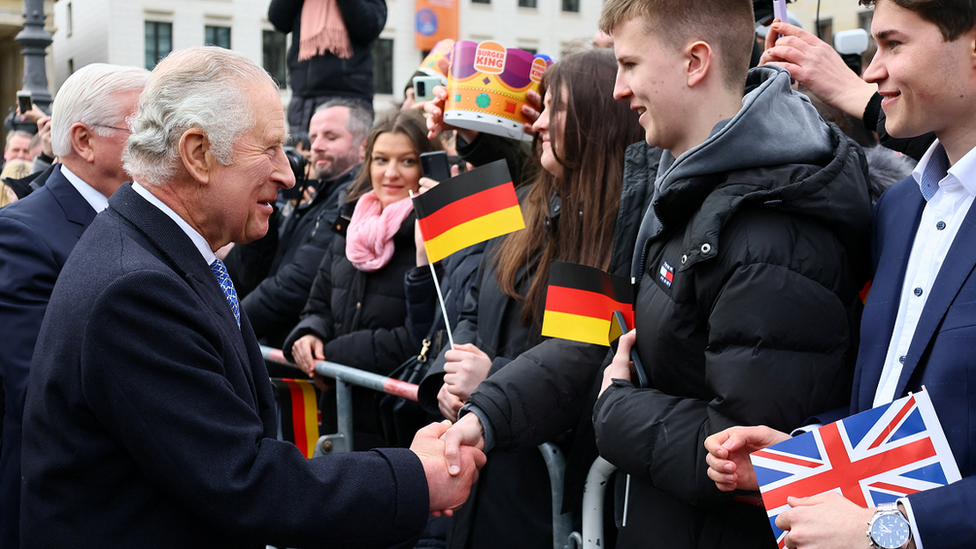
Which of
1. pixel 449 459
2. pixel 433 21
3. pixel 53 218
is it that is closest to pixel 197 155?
pixel 449 459

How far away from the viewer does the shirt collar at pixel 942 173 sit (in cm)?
191

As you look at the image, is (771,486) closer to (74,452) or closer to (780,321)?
(780,321)

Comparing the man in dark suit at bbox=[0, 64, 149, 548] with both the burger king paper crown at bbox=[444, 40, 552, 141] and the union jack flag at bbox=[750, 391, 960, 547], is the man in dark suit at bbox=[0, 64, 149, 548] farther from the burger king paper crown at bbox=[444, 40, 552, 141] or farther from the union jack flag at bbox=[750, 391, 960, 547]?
the union jack flag at bbox=[750, 391, 960, 547]

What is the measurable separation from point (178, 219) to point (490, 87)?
1.85m

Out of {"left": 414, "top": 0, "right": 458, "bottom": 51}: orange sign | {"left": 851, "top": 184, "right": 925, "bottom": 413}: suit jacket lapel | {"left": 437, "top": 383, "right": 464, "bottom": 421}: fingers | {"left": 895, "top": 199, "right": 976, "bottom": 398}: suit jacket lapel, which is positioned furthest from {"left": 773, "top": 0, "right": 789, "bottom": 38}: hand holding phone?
{"left": 414, "top": 0, "right": 458, "bottom": 51}: orange sign

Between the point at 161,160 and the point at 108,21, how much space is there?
34189mm

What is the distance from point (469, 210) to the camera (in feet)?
10.7

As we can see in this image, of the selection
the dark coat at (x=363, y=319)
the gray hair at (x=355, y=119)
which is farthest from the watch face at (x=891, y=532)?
the gray hair at (x=355, y=119)

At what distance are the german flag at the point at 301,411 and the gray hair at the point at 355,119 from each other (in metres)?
1.88

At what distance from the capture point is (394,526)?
6.97 ft

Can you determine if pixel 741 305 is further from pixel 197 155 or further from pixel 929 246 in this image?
pixel 197 155

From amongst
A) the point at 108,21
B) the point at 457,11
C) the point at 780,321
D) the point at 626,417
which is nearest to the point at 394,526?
the point at 626,417

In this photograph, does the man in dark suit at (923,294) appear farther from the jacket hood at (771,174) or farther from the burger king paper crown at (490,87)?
the burger king paper crown at (490,87)

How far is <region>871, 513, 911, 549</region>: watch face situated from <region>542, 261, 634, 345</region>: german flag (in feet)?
3.66
